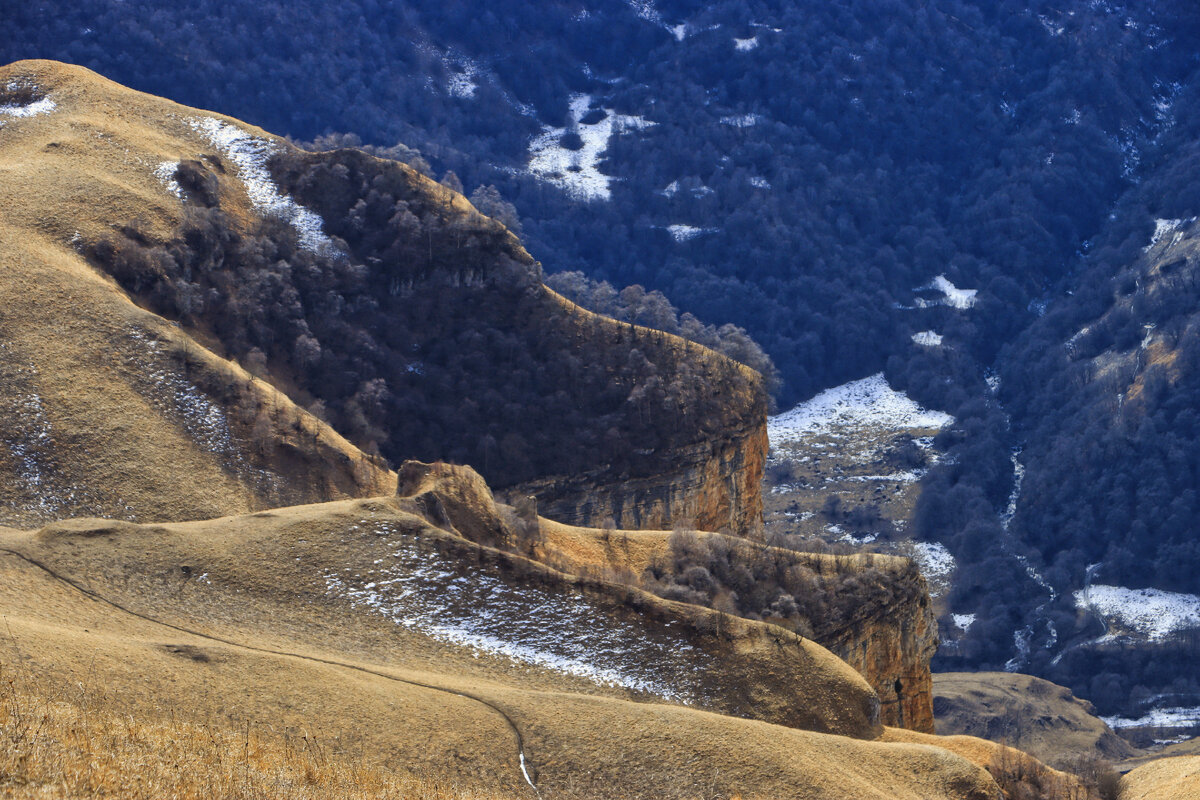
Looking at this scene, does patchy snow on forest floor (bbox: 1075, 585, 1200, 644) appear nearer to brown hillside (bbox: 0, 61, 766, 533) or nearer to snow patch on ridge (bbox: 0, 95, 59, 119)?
brown hillside (bbox: 0, 61, 766, 533)

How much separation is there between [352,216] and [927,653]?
53757 millimetres

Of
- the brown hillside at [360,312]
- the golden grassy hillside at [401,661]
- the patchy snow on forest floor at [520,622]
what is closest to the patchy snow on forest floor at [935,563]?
the brown hillside at [360,312]

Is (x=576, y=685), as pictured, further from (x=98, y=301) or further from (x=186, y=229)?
(x=186, y=229)

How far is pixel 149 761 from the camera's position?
26.7 m

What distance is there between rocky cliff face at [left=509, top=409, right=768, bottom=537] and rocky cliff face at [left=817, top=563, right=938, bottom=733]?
2289 cm

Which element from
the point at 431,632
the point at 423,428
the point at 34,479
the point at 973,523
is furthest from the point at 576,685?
the point at 973,523

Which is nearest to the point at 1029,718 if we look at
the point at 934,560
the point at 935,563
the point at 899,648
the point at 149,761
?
the point at 935,563

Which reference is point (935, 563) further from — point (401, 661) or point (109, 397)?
point (401, 661)

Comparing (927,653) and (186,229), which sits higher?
(186,229)

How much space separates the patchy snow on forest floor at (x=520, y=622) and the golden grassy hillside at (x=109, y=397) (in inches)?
639

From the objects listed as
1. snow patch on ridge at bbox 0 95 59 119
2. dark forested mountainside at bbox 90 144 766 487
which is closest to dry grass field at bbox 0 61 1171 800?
dark forested mountainside at bbox 90 144 766 487

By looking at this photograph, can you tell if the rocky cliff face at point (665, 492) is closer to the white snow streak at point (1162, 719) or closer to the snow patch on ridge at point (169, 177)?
the snow patch on ridge at point (169, 177)

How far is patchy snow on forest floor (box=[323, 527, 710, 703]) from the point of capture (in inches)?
1825

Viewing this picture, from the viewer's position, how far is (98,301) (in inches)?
2778
